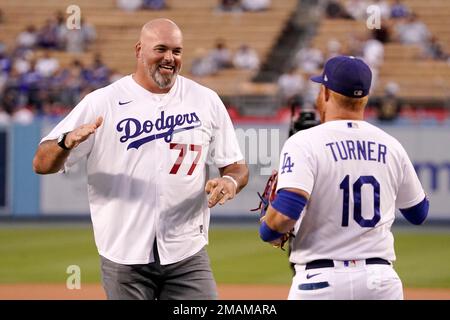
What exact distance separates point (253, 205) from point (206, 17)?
24.8 feet

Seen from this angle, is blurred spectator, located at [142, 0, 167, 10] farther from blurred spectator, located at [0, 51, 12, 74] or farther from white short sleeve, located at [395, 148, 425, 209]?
white short sleeve, located at [395, 148, 425, 209]

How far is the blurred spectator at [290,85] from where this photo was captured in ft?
66.4

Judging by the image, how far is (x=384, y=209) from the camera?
4723mm

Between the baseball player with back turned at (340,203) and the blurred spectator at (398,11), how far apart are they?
60.2ft

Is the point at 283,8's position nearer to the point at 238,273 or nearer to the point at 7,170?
the point at 7,170

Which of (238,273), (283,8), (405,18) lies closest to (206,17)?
(283,8)

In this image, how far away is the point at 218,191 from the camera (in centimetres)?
522

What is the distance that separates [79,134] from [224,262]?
8.78 m

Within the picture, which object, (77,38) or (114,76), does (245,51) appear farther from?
(77,38)

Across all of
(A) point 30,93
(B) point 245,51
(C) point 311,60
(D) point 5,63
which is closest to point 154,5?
(B) point 245,51

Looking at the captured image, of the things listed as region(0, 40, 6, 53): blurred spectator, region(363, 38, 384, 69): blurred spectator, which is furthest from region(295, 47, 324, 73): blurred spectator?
region(0, 40, 6, 53): blurred spectator

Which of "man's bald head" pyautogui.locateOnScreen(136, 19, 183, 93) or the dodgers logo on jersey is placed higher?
"man's bald head" pyautogui.locateOnScreen(136, 19, 183, 93)

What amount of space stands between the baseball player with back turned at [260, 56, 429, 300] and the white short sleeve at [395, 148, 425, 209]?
84 millimetres

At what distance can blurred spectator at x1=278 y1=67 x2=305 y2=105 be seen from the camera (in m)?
20.2
